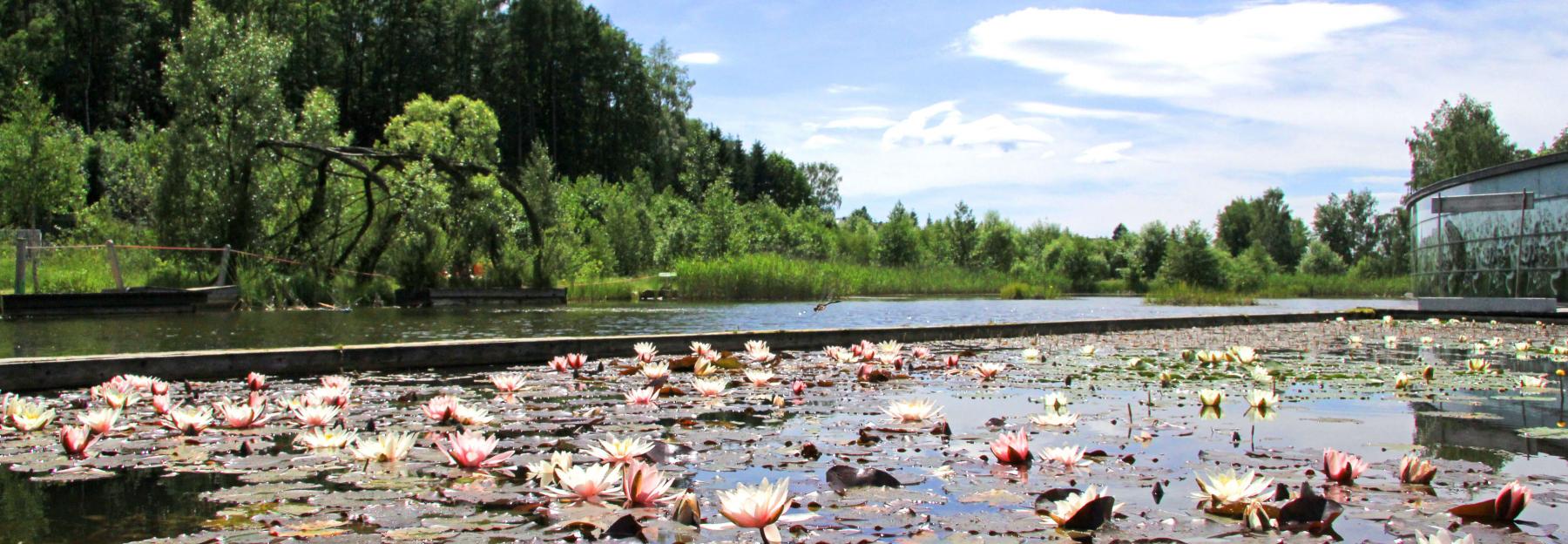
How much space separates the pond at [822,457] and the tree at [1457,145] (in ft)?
161

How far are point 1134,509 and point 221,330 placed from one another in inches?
465

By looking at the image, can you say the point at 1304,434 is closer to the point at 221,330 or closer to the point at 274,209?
the point at 221,330

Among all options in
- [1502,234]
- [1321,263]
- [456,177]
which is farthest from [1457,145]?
[456,177]

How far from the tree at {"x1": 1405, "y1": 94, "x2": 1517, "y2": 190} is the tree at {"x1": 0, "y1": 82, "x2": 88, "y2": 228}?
54299 mm

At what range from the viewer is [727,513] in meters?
2.05

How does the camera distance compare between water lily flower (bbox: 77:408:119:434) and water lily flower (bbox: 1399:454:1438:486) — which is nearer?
water lily flower (bbox: 1399:454:1438:486)

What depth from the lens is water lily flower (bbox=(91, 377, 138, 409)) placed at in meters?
3.97

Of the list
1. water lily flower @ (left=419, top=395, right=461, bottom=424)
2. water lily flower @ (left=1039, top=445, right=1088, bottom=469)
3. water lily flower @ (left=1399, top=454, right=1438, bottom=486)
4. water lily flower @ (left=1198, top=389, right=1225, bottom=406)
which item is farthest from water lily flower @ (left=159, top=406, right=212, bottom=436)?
water lily flower @ (left=1198, top=389, right=1225, bottom=406)

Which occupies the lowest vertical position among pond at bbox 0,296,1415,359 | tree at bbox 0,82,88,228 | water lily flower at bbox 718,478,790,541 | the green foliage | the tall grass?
pond at bbox 0,296,1415,359

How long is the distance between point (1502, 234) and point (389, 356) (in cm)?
1717

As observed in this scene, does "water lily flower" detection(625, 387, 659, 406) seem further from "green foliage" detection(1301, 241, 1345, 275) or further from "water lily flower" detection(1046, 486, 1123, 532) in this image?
"green foliage" detection(1301, 241, 1345, 275)

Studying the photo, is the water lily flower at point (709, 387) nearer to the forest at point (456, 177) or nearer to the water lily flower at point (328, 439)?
the water lily flower at point (328, 439)

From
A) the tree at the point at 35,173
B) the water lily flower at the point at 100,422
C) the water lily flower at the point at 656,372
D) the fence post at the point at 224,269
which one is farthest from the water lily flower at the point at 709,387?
the tree at the point at 35,173

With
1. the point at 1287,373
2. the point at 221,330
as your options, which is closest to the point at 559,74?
the point at 221,330
